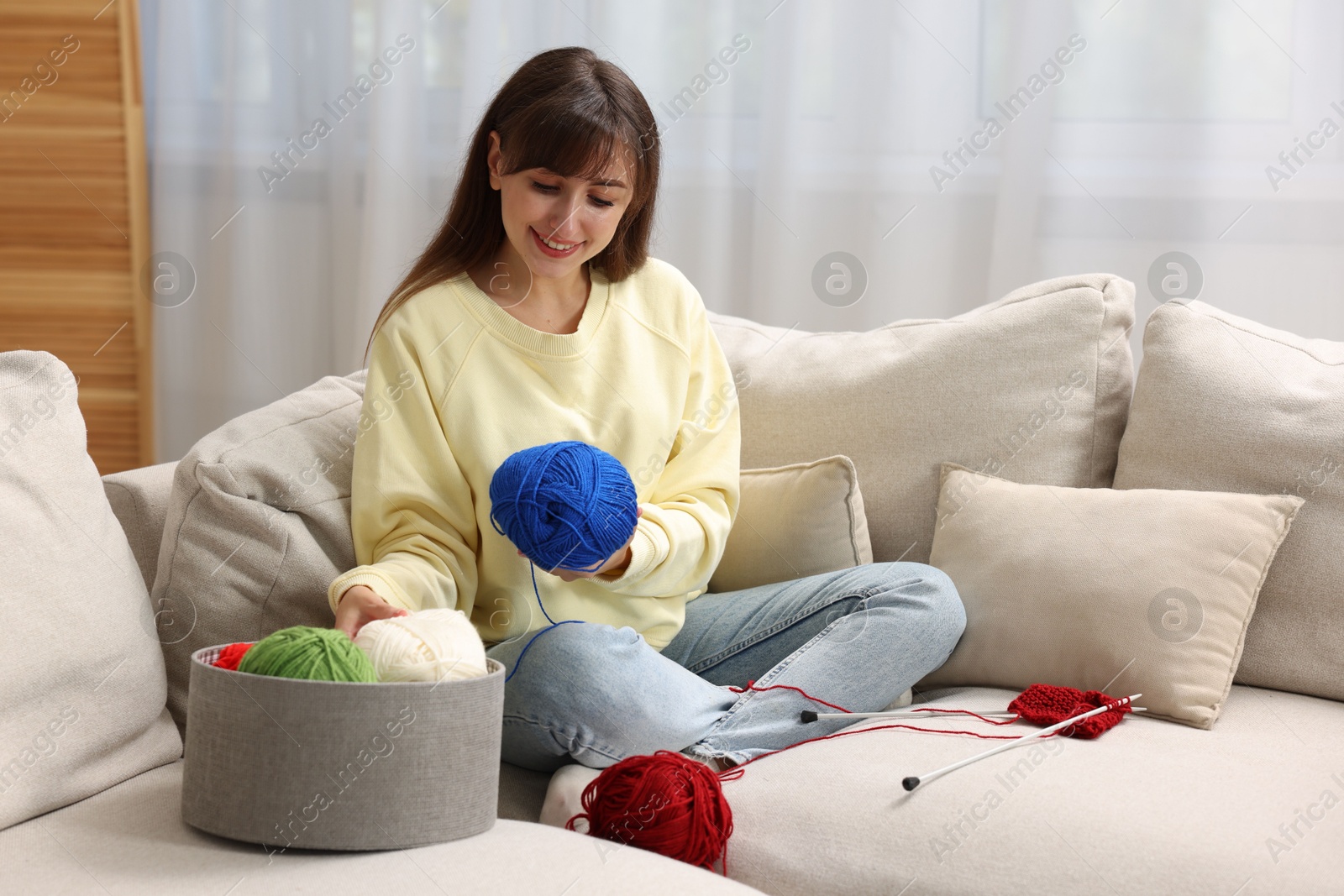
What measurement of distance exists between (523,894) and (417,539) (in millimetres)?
495

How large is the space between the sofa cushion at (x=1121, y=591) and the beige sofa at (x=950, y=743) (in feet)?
0.15

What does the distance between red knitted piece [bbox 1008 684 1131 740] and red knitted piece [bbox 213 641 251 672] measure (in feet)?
2.69

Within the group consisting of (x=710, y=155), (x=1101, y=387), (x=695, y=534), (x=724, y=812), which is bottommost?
(x=724, y=812)

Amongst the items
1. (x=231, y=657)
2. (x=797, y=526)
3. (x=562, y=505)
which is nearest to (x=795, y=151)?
(x=797, y=526)

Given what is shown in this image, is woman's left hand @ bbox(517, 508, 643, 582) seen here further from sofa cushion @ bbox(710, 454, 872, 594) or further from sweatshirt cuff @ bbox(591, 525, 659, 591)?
sofa cushion @ bbox(710, 454, 872, 594)

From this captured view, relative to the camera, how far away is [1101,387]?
60.3 inches

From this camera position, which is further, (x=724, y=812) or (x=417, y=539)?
(x=417, y=539)

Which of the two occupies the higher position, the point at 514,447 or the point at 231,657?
the point at 514,447

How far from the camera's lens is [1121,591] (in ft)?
4.25

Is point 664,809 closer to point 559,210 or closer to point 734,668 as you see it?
point 734,668

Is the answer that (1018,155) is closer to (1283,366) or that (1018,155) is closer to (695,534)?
(1283,366)

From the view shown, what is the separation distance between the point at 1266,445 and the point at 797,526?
0.59m

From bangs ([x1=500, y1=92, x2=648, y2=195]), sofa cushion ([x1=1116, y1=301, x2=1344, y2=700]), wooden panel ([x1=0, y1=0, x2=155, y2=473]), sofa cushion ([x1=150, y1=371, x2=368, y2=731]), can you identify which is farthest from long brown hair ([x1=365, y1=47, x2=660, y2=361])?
wooden panel ([x1=0, y1=0, x2=155, y2=473])

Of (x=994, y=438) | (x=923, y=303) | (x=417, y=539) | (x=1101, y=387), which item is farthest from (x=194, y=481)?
(x=923, y=303)
